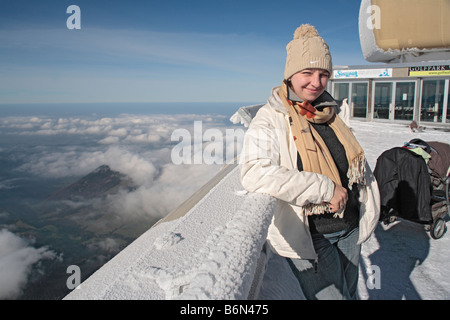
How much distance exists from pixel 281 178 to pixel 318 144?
348 mm

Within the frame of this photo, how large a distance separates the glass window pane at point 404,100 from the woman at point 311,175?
13538mm

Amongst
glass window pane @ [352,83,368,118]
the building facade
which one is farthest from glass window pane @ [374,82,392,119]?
glass window pane @ [352,83,368,118]

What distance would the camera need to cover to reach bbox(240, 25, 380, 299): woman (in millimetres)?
1391

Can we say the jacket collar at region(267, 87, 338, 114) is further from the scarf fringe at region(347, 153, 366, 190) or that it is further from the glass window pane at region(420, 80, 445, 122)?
the glass window pane at region(420, 80, 445, 122)

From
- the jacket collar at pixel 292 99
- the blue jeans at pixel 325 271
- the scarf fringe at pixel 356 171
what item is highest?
the jacket collar at pixel 292 99

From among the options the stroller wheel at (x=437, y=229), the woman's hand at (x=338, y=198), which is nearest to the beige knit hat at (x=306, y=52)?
the woman's hand at (x=338, y=198)

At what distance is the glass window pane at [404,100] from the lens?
13.0m

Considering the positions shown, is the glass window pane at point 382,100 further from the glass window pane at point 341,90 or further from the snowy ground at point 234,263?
the snowy ground at point 234,263

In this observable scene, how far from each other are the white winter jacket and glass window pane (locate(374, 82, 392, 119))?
45.7 feet

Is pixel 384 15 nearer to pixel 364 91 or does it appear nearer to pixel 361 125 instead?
pixel 364 91

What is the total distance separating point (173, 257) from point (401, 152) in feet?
9.64

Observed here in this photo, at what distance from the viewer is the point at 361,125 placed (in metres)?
12.8
